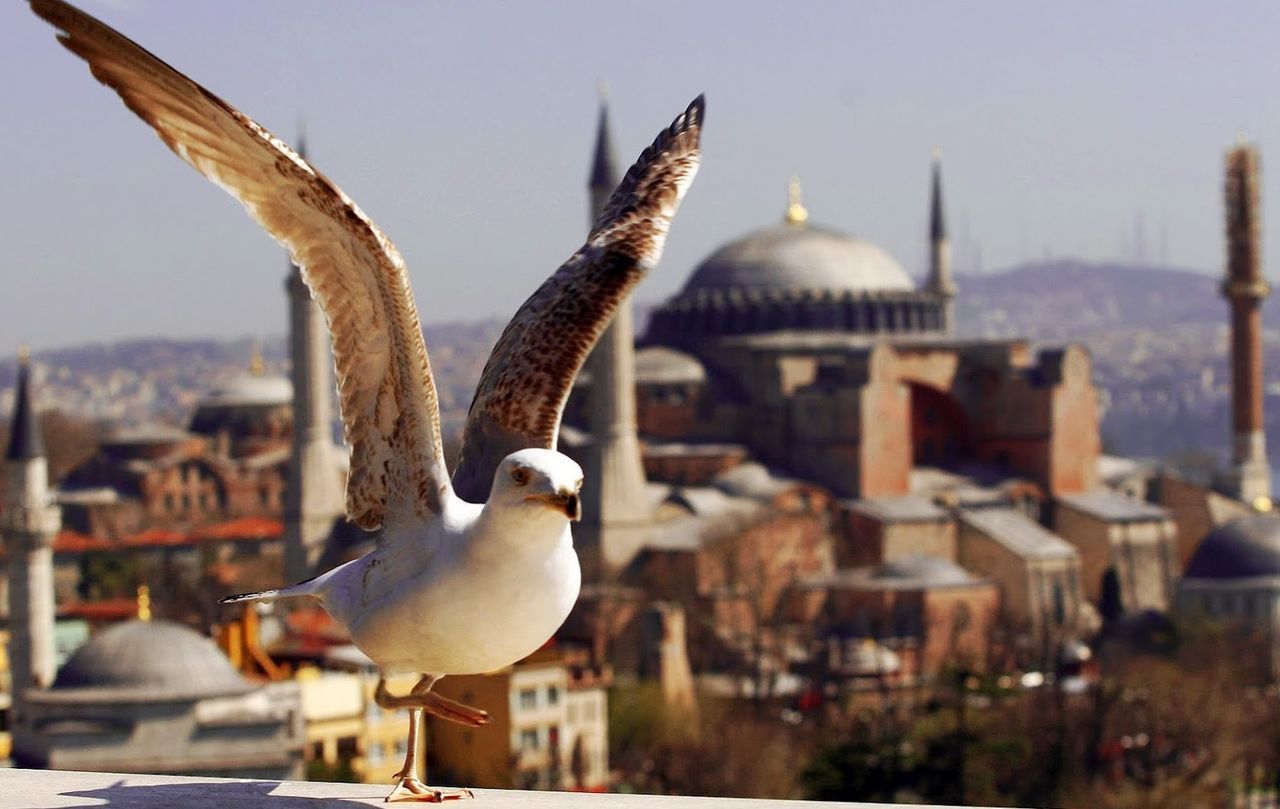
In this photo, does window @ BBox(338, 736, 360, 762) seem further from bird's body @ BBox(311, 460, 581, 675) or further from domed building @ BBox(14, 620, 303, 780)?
bird's body @ BBox(311, 460, 581, 675)

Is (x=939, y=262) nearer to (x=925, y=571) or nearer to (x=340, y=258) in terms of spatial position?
(x=925, y=571)

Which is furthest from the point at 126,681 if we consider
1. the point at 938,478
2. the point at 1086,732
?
the point at 938,478

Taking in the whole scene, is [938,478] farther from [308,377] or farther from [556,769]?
[556,769]

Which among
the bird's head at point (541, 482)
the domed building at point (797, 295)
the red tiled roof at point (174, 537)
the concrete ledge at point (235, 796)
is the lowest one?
the red tiled roof at point (174, 537)

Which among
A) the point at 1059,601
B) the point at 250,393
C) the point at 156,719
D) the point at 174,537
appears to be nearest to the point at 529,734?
the point at 156,719

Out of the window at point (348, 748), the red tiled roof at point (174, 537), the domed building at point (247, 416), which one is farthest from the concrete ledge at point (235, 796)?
the domed building at point (247, 416)

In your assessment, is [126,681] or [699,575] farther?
[699,575]

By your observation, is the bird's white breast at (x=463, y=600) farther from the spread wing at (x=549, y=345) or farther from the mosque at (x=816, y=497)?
the mosque at (x=816, y=497)
